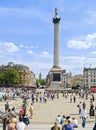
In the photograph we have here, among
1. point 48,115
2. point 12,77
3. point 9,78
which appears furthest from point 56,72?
point 9,78

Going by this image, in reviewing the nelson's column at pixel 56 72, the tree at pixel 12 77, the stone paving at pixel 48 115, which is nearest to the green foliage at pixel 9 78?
the tree at pixel 12 77

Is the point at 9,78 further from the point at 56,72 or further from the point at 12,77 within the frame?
the point at 56,72

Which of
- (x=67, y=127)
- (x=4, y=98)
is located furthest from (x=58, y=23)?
(x=67, y=127)

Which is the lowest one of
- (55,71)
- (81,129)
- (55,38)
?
(81,129)

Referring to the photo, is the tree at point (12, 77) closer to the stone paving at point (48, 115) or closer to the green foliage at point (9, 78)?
the green foliage at point (9, 78)

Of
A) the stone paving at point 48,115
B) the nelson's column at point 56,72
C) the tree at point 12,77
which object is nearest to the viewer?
the stone paving at point 48,115

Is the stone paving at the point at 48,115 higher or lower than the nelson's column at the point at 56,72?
lower

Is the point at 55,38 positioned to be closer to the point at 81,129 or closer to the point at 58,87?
the point at 58,87

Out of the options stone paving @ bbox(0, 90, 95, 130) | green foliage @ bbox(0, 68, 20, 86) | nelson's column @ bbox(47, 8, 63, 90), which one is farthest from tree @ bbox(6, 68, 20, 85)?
stone paving @ bbox(0, 90, 95, 130)

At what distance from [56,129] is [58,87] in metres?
97.4

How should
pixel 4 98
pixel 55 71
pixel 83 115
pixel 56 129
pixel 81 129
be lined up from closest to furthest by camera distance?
pixel 56 129 → pixel 81 129 → pixel 83 115 → pixel 4 98 → pixel 55 71

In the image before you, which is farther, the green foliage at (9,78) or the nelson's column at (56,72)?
the green foliage at (9,78)

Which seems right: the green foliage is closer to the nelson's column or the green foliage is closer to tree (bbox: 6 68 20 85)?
tree (bbox: 6 68 20 85)

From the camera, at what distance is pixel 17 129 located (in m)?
16.1
